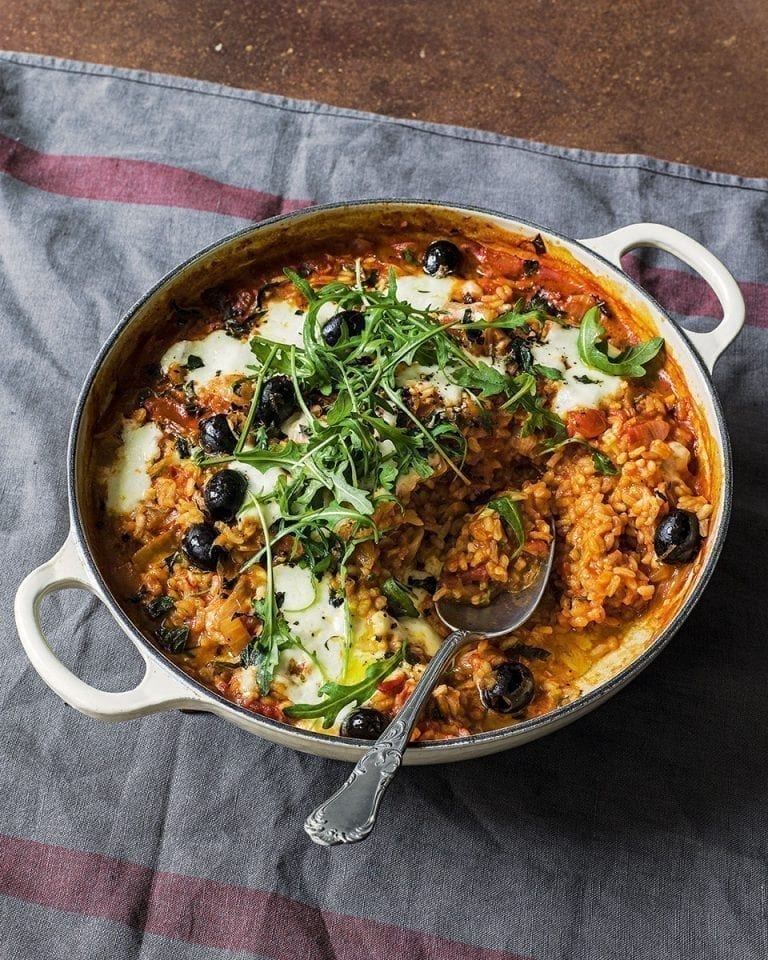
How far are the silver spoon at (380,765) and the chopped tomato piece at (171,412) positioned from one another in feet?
3.44

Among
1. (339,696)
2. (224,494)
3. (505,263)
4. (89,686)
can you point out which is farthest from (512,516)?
(89,686)

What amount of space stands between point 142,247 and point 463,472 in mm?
1846

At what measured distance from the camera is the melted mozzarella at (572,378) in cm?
342

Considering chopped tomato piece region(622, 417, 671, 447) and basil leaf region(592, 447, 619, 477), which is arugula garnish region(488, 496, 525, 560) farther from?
chopped tomato piece region(622, 417, 671, 447)

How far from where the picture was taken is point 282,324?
360 cm

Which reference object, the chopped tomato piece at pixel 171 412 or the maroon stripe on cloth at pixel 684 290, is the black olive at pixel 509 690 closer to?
the chopped tomato piece at pixel 171 412

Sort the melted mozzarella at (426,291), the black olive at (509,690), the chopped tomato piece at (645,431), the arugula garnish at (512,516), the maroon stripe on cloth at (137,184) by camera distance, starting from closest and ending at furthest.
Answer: the black olive at (509,690)
the arugula garnish at (512,516)
the chopped tomato piece at (645,431)
the melted mozzarella at (426,291)
the maroon stripe on cloth at (137,184)

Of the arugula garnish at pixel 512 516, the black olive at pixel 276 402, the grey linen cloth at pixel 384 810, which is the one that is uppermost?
the black olive at pixel 276 402

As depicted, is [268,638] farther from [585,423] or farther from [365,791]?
[585,423]

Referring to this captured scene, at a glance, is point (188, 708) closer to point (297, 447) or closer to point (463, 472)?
point (297, 447)

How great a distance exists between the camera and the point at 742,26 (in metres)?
4.95

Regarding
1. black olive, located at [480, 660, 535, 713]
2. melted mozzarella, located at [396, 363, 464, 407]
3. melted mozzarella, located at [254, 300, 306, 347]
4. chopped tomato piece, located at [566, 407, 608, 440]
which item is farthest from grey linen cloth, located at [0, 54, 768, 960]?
melted mozzarella, located at [396, 363, 464, 407]

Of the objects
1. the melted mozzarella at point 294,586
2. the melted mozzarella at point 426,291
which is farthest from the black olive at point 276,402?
the melted mozzarella at point 426,291

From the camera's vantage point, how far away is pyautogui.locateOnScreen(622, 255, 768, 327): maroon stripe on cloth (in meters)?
4.22
